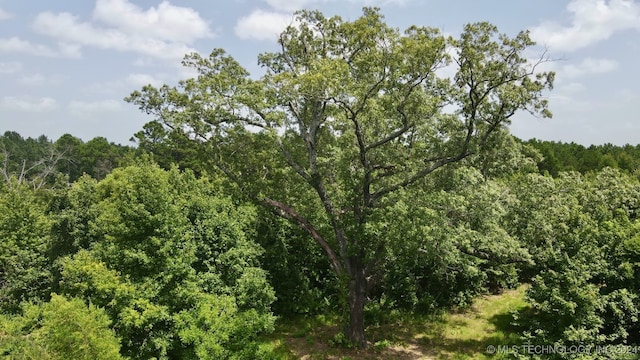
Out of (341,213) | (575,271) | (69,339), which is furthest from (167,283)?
(575,271)

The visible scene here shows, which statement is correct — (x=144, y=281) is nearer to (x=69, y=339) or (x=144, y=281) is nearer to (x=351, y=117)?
(x=69, y=339)

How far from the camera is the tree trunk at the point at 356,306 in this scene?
1659 centimetres

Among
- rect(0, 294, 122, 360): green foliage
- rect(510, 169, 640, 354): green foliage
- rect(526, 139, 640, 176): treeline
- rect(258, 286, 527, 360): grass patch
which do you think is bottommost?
rect(258, 286, 527, 360): grass patch

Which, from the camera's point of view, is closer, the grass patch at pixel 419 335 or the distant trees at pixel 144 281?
the distant trees at pixel 144 281

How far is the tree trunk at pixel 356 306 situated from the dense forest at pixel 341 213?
2.2 inches

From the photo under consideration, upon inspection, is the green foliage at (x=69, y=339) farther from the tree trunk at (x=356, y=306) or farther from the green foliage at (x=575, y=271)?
the green foliage at (x=575, y=271)

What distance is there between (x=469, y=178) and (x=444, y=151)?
1394 mm

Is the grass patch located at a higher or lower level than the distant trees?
lower

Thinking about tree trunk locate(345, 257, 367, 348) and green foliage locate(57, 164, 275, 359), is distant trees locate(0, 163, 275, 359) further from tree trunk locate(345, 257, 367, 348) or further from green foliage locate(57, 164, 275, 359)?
tree trunk locate(345, 257, 367, 348)

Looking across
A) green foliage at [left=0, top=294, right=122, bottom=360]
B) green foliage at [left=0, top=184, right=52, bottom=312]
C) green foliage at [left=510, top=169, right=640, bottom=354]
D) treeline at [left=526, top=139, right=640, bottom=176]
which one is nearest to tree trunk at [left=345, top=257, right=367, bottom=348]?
green foliage at [left=510, top=169, right=640, bottom=354]

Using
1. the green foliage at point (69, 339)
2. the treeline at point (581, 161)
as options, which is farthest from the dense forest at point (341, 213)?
the treeline at point (581, 161)

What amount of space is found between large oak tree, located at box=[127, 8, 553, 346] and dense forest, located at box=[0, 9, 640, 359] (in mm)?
68

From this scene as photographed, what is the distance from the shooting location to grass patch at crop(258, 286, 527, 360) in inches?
636

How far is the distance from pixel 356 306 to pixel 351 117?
7.59m
